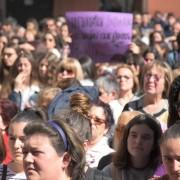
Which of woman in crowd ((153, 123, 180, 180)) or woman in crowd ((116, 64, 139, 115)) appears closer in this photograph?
woman in crowd ((153, 123, 180, 180))

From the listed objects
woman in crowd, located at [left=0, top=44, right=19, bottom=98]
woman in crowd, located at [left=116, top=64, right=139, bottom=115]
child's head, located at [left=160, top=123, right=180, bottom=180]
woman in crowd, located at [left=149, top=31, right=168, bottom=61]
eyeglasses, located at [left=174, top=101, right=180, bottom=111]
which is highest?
child's head, located at [left=160, top=123, right=180, bottom=180]

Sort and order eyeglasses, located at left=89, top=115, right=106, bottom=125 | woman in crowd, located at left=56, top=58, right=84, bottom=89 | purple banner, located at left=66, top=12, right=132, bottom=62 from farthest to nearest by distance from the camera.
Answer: purple banner, located at left=66, top=12, right=132, bottom=62, woman in crowd, located at left=56, top=58, right=84, bottom=89, eyeglasses, located at left=89, top=115, right=106, bottom=125

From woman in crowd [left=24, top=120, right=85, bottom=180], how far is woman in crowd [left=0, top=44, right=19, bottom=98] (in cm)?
511

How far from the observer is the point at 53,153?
3785 mm

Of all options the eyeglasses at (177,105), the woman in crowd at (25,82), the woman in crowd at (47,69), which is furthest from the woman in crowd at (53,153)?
the woman in crowd at (47,69)

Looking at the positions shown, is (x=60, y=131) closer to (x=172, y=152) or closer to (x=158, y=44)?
(x=172, y=152)

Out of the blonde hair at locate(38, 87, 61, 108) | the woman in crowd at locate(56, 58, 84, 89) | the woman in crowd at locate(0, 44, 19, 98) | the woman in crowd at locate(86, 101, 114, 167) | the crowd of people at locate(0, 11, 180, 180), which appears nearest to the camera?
the crowd of people at locate(0, 11, 180, 180)

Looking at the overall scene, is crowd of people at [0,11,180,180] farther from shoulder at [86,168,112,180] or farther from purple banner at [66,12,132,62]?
purple banner at [66,12,132,62]

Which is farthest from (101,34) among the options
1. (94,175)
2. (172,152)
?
(172,152)

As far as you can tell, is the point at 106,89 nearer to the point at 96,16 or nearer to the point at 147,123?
the point at 96,16

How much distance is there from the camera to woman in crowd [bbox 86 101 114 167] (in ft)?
19.4

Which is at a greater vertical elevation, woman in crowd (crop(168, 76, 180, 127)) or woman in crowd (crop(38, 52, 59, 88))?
woman in crowd (crop(168, 76, 180, 127))

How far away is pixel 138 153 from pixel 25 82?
4417 mm

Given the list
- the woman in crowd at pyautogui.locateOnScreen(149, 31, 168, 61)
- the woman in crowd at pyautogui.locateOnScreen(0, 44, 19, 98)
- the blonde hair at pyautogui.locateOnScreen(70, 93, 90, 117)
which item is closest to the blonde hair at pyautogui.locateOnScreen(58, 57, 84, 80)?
the woman in crowd at pyautogui.locateOnScreen(0, 44, 19, 98)
